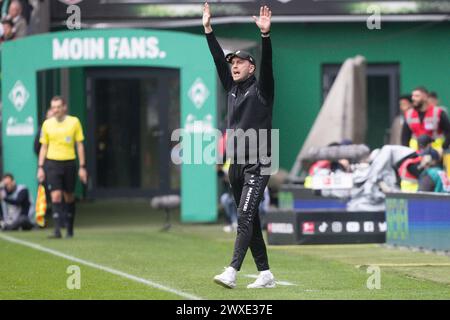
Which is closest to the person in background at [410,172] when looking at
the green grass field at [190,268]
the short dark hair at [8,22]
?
the green grass field at [190,268]

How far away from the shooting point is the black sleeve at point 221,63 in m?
12.0

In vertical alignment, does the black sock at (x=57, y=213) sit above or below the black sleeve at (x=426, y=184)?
below

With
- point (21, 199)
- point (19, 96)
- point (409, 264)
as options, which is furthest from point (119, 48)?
point (409, 264)

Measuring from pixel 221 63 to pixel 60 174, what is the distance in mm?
7827

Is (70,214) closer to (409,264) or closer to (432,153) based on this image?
(432,153)

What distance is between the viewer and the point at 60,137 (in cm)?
1939

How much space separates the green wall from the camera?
2884 cm

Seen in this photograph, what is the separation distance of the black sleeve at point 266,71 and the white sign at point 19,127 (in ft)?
40.0

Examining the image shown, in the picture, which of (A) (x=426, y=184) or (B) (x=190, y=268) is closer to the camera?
(B) (x=190, y=268)

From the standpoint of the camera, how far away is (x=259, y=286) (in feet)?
39.3

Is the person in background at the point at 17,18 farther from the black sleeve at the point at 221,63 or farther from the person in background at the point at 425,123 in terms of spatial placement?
the black sleeve at the point at 221,63

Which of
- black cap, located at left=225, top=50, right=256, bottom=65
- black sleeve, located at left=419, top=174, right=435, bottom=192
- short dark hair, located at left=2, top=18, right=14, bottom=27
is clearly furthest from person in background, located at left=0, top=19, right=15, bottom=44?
black cap, located at left=225, top=50, right=256, bottom=65

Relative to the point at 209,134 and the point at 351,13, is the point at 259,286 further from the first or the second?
the point at 351,13

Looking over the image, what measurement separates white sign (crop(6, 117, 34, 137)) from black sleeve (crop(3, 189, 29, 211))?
136cm
